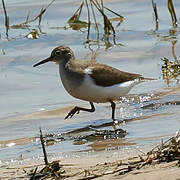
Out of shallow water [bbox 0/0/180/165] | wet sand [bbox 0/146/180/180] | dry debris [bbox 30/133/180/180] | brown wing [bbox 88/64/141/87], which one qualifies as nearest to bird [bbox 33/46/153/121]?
brown wing [bbox 88/64/141/87]

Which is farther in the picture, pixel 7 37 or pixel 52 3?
pixel 52 3

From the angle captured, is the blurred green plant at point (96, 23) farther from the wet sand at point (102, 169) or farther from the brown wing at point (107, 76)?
the wet sand at point (102, 169)

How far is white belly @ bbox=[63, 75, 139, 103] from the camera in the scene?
7.86 m

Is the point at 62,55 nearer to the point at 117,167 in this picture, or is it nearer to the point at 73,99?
the point at 73,99

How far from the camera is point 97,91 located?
7.94 m

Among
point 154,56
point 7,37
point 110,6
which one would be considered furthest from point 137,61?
point 110,6

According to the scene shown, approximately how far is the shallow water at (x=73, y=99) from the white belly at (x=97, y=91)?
24 centimetres

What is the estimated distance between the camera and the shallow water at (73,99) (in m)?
6.77

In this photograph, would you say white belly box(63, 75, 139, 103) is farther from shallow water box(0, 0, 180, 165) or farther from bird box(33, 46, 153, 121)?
shallow water box(0, 0, 180, 165)

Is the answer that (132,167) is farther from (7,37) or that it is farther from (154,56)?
(7,37)

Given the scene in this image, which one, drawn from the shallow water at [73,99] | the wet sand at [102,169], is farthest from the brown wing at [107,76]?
the wet sand at [102,169]

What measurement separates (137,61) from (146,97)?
1692mm

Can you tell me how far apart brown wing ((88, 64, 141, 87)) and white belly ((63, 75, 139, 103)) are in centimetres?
5

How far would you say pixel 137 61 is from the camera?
10195 mm
